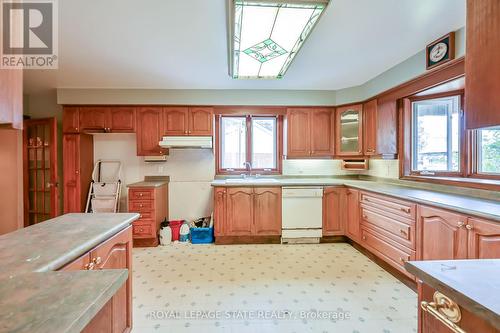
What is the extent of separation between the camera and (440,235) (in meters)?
1.92

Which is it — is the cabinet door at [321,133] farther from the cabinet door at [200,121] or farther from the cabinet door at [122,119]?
the cabinet door at [122,119]

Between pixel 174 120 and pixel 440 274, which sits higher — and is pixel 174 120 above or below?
above

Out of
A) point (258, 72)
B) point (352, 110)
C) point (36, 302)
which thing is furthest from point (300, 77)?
point (36, 302)

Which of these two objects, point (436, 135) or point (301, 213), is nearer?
point (436, 135)

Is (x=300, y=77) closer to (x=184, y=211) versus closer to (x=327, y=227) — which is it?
(x=327, y=227)

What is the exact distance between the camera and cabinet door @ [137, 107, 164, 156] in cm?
374

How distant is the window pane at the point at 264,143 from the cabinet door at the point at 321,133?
26.9 inches

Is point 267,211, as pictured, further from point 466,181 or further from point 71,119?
point 71,119

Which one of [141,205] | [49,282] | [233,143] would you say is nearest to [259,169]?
[233,143]

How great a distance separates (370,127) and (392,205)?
1.42 m

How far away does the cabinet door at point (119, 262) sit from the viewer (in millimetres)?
1283

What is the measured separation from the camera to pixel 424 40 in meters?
2.22

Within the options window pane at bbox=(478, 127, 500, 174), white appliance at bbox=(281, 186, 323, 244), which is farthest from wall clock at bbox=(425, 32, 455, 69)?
white appliance at bbox=(281, 186, 323, 244)

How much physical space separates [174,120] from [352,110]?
9.33 ft
